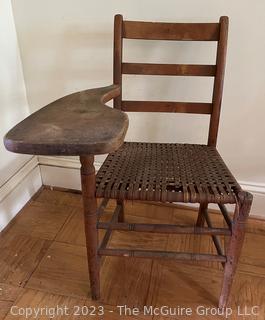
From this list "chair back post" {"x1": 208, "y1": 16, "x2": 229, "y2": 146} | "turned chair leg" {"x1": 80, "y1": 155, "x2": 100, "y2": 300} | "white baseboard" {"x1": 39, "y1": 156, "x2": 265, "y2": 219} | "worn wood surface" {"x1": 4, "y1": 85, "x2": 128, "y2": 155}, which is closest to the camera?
"worn wood surface" {"x1": 4, "y1": 85, "x2": 128, "y2": 155}

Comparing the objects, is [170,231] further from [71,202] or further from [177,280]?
[71,202]

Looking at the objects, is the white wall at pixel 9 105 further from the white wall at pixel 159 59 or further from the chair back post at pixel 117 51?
the chair back post at pixel 117 51

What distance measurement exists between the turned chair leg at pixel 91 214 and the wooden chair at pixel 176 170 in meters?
0.02

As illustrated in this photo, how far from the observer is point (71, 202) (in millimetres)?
1328

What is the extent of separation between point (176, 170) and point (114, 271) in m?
0.43

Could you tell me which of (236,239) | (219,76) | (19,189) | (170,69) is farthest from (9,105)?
(236,239)

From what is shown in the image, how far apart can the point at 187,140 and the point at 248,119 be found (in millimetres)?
235

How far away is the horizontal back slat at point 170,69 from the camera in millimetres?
904

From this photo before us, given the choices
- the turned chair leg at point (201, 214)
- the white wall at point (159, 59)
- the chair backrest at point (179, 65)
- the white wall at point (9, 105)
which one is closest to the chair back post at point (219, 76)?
the chair backrest at point (179, 65)

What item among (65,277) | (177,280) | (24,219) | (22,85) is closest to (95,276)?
(65,277)

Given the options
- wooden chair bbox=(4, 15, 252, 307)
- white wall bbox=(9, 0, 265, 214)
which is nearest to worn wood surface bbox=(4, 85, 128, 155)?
wooden chair bbox=(4, 15, 252, 307)

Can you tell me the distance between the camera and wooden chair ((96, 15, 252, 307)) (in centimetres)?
71

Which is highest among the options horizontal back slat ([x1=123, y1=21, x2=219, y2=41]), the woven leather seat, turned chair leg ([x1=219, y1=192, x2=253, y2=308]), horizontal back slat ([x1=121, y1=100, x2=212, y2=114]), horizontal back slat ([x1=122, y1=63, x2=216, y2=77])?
horizontal back slat ([x1=123, y1=21, x2=219, y2=41])

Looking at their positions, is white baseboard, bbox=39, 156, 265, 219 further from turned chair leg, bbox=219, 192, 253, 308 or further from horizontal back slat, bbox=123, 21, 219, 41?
horizontal back slat, bbox=123, 21, 219, 41
